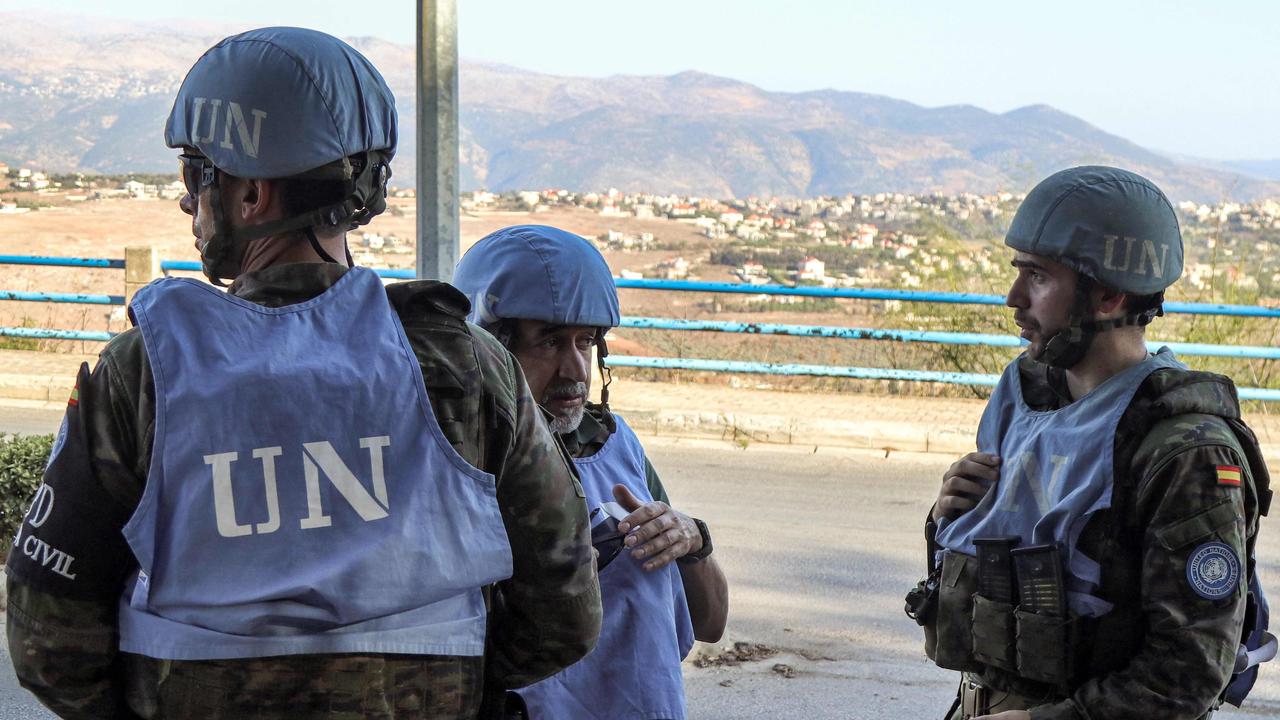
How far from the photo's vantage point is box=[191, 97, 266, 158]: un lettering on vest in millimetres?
1537

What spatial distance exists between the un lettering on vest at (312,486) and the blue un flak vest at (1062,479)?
3.85 ft

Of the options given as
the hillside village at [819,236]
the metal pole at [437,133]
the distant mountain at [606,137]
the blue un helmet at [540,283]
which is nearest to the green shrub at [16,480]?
the metal pole at [437,133]

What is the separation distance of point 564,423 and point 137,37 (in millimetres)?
179048

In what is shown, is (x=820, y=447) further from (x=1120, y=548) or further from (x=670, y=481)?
(x=1120, y=548)

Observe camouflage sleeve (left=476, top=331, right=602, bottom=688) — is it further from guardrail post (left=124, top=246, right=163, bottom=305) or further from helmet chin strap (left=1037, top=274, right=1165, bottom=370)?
guardrail post (left=124, top=246, right=163, bottom=305)

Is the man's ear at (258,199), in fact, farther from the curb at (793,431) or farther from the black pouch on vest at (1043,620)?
the curb at (793,431)

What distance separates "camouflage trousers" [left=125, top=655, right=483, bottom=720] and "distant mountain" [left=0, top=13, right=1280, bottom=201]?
9358cm

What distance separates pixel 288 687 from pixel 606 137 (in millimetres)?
136476

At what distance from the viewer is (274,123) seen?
60.8 inches

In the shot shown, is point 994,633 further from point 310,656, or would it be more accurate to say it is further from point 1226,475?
point 310,656

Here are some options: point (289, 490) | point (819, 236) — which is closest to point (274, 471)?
point (289, 490)

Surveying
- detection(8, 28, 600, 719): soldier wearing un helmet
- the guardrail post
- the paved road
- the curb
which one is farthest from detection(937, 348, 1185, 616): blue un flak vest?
the guardrail post

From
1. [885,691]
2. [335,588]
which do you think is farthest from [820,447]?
[335,588]

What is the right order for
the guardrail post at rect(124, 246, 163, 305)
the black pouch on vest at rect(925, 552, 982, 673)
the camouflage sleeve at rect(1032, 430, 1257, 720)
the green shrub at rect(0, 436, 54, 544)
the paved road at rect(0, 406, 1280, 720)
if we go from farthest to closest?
the guardrail post at rect(124, 246, 163, 305) < the green shrub at rect(0, 436, 54, 544) < the paved road at rect(0, 406, 1280, 720) < the black pouch on vest at rect(925, 552, 982, 673) < the camouflage sleeve at rect(1032, 430, 1257, 720)
